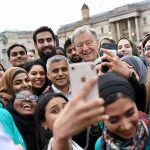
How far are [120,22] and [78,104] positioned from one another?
64.9m

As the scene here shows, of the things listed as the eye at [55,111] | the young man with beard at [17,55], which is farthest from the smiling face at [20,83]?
the young man with beard at [17,55]

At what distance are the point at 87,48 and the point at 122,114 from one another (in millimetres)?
2187

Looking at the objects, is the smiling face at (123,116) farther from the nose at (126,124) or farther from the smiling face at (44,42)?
the smiling face at (44,42)

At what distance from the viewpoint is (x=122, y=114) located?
1833 millimetres

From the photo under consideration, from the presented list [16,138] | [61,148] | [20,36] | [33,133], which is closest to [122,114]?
[61,148]

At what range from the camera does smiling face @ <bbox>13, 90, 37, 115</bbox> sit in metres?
3.70

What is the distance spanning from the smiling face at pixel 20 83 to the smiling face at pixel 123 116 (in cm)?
242

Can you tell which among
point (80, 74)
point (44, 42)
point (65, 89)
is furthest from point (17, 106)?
point (80, 74)

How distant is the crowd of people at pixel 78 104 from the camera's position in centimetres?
140

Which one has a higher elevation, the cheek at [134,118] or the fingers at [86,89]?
the fingers at [86,89]

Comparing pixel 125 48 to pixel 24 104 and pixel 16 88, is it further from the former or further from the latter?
pixel 24 104

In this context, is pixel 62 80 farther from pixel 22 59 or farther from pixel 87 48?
pixel 22 59

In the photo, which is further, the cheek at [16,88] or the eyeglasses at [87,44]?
the cheek at [16,88]

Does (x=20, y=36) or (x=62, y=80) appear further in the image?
(x=20, y=36)
